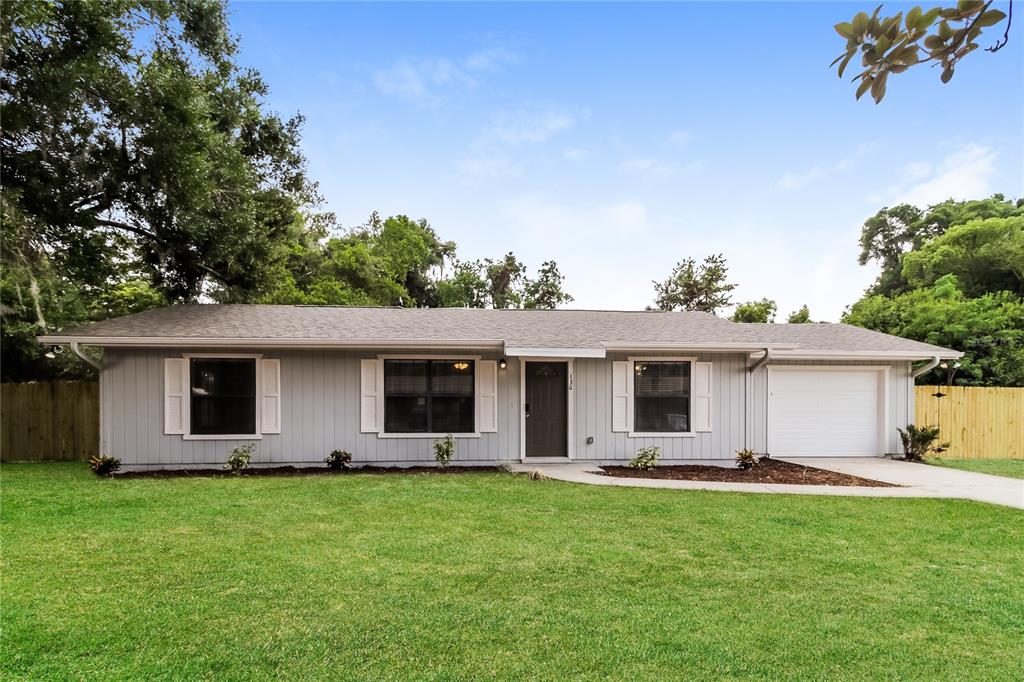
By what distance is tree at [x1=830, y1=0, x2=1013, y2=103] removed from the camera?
4.72 ft

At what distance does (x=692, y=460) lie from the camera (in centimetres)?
1005

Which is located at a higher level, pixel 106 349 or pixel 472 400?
pixel 106 349

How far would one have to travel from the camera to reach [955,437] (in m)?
12.0

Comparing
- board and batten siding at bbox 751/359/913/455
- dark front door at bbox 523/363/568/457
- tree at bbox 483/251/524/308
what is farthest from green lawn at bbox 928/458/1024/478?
tree at bbox 483/251/524/308

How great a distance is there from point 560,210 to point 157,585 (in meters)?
18.6

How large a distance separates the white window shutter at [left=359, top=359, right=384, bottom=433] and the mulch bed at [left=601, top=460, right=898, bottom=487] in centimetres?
409

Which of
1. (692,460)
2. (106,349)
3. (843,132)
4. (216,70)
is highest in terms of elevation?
(216,70)

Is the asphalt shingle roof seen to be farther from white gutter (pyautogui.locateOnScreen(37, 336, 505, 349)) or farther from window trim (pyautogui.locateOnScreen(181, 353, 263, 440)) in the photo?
window trim (pyautogui.locateOnScreen(181, 353, 263, 440))

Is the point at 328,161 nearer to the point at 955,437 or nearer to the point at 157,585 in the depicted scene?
the point at 157,585

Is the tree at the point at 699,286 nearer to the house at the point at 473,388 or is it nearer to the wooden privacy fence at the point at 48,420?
the house at the point at 473,388

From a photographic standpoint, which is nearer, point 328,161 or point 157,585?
point 157,585

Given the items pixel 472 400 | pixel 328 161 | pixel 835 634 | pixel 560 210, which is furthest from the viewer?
pixel 560 210

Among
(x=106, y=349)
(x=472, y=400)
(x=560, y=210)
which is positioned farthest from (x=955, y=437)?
(x=106, y=349)

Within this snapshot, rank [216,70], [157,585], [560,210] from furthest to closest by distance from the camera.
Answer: [560,210] → [216,70] → [157,585]
